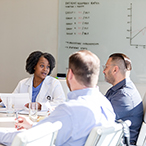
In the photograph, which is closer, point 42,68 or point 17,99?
point 17,99

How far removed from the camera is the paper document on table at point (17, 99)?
90.7 inches

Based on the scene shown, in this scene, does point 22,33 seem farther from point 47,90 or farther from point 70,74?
point 70,74

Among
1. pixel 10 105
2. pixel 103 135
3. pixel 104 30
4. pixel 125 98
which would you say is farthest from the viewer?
pixel 104 30

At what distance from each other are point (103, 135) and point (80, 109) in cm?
18

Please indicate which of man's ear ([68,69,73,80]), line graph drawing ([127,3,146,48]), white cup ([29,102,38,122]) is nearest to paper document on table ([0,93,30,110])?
white cup ([29,102,38,122])

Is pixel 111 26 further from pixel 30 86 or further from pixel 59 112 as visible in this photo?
pixel 59 112

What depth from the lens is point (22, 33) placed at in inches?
171

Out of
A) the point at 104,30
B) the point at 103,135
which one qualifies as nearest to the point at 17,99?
the point at 103,135

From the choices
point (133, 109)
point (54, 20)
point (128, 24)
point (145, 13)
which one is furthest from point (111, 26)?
point (133, 109)

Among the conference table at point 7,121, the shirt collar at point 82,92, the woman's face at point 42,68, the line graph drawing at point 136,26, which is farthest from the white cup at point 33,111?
the line graph drawing at point 136,26

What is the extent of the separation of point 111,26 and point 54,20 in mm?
941

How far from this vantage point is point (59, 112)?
1365mm

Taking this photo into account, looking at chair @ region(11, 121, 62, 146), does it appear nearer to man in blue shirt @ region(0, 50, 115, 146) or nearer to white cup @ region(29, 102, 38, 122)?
man in blue shirt @ region(0, 50, 115, 146)

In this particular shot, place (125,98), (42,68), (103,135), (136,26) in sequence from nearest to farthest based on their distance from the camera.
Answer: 1. (103,135)
2. (125,98)
3. (42,68)
4. (136,26)
